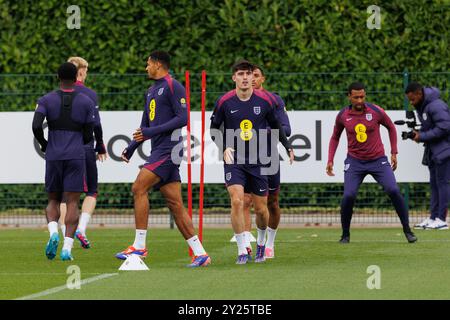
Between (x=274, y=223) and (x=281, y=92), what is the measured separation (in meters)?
6.50

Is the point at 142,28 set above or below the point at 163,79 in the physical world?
above

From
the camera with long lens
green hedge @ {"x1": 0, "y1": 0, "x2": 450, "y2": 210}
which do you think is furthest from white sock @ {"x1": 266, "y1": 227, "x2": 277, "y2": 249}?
green hedge @ {"x1": 0, "y1": 0, "x2": 450, "y2": 210}

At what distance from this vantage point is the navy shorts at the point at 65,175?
14.4m

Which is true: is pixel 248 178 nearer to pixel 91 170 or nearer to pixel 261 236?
pixel 261 236

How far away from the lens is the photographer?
63.6 feet

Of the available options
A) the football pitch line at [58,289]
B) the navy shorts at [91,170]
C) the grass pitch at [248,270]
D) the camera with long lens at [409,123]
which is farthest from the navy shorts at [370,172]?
the football pitch line at [58,289]

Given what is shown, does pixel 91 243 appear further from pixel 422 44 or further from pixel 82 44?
pixel 422 44

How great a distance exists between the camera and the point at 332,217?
70.3 ft

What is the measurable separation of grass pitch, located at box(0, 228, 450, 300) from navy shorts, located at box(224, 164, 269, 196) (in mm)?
814

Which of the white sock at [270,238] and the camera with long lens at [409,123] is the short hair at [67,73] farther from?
the camera with long lens at [409,123]

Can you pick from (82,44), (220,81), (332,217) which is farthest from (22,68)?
(332,217)

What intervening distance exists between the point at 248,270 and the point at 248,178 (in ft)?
4.10

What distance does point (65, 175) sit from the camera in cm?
1447

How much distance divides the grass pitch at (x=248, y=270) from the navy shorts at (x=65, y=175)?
2.70 ft
